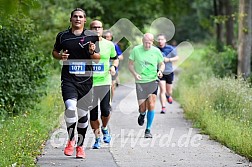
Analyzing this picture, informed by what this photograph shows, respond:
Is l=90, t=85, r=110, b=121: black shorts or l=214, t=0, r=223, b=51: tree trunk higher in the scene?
l=90, t=85, r=110, b=121: black shorts

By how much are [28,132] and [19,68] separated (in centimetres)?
372

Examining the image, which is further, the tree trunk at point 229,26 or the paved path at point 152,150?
the tree trunk at point 229,26

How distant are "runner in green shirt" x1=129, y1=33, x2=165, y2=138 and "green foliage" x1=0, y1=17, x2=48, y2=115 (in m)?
2.54

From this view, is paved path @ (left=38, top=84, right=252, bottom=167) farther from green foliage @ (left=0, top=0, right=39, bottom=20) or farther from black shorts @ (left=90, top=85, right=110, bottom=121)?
green foliage @ (left=0, top=0, right=39, bottom=20)

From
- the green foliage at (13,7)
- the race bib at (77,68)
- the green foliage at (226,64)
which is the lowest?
the green foliage at (226,64)

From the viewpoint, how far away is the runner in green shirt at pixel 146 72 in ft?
39.2

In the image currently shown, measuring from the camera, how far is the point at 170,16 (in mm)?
40250

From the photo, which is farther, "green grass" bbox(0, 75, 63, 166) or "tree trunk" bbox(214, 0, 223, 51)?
"tree trunk" bbox(214, 0, 223, 51)

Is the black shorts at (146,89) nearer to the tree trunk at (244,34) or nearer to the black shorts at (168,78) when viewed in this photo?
the black shorts at (168,78)

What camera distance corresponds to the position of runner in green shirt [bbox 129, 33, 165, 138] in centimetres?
1195

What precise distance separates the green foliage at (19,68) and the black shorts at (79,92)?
3.61m

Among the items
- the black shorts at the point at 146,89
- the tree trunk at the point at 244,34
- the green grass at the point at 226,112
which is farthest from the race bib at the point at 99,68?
the tree trunk at the point at 244,34

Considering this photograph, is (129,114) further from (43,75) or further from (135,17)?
(135,17)

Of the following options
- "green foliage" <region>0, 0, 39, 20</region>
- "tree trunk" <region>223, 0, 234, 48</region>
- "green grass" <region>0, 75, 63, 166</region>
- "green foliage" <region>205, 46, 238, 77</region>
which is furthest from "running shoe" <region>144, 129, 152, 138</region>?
"tree trunk" <region>223, 0, 234, 48</region>
